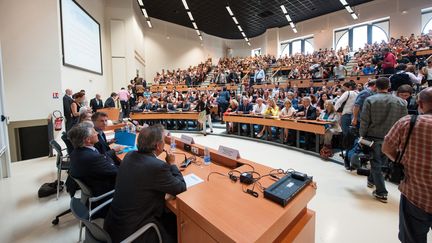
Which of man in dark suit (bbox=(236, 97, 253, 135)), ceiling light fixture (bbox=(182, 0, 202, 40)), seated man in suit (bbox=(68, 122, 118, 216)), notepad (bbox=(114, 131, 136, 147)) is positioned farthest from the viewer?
ceiling light fixture (bbox=(182, 0, 202, 40))

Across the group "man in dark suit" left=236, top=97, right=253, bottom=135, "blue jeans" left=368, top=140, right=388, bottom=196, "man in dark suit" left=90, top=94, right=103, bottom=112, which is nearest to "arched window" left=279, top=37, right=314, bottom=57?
"man in dark suit" left=236, top=97, right=253, bottom=135

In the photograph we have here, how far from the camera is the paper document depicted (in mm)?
1591

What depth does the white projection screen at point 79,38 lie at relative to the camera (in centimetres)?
566

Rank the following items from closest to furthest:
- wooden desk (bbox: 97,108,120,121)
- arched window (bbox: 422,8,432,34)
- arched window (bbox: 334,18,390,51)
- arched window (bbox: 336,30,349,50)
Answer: wooden desk (bbox: 97,108,120,121) → arched window (bbox: 422,8,432,34) → arched window (bbox: 334,18,390,51) → arched window (bbox: 336,30,349,50)

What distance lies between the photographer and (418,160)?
1.27 m

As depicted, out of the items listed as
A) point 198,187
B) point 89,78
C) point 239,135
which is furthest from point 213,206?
point 89,78

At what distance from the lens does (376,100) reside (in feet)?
8.25

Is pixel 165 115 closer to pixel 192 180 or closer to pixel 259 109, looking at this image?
pixel 259 109

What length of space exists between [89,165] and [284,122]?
4.35 metres

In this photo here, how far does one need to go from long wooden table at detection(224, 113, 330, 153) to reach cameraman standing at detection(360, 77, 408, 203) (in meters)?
1.58

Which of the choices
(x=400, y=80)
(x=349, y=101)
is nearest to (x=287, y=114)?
(x=349, y=101)

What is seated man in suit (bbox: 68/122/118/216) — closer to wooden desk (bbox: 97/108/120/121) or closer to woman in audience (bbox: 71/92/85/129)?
woman in audience (bbox: 71/92/85/129)

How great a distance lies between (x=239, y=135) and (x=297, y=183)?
5199mm

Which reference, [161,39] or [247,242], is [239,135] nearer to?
[247,242]
